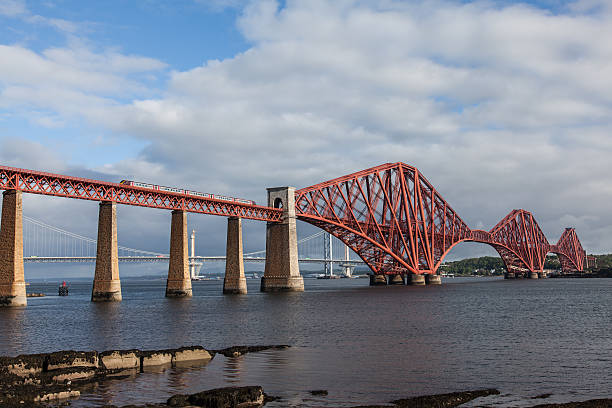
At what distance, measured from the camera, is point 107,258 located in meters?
63.5

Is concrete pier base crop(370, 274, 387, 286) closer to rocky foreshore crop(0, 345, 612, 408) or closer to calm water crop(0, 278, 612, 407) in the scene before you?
calm water crop(0, 278, 612, 407)

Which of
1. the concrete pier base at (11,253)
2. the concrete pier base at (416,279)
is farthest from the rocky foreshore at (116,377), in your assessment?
the concrete pier base at (416,279)

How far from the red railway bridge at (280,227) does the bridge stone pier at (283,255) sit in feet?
0.53

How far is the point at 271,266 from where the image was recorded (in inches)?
3809

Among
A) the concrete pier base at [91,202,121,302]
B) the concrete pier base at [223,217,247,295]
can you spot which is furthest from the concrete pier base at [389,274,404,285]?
the concrete pier base at [91,202,121,302]

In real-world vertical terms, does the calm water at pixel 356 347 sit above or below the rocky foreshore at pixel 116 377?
below

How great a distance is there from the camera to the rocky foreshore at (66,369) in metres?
19.5

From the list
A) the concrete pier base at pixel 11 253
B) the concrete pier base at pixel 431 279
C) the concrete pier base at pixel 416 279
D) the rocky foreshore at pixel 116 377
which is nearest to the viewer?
the rocky foreshore at pixel 116 377

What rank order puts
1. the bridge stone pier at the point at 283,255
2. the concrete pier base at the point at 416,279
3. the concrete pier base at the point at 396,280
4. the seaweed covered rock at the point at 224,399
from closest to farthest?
the seaweed covered rock at the point at 224,399 < the bridge stone pier at the point at 283,255 < the concrete pier base at the point at 416,279 < the concrete pier base at the point at 396,280

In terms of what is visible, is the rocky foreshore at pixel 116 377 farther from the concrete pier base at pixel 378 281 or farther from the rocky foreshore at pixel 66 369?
the concrete pier base at pixel 378 281

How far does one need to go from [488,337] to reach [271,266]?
6271 cm

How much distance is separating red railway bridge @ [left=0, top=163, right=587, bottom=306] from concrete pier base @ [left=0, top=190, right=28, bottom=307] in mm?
89

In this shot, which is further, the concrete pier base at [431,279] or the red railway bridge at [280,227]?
the concrete pier base at [431,279]

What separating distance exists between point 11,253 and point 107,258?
431 inches
